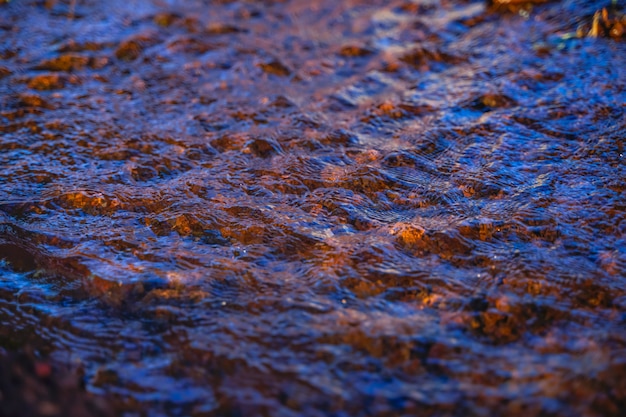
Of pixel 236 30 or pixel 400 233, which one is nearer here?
pixel 400 233

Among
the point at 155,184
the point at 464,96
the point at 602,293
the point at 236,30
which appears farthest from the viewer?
the point at 236,30

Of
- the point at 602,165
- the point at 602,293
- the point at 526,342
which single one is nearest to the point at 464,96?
the point at 602,165

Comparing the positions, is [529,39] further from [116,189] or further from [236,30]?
[116,189]

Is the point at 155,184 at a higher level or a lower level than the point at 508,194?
lower

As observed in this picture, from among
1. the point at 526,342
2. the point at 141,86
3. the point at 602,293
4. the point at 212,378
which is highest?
the point at 141,86

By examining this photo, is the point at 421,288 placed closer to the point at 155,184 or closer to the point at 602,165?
the point at 602,165

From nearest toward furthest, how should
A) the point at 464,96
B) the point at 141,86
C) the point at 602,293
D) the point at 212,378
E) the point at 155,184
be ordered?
the point at 212,378 → the point at 602,293 → the point at 155,184 → the point at 464,96 → the point at 141,86
